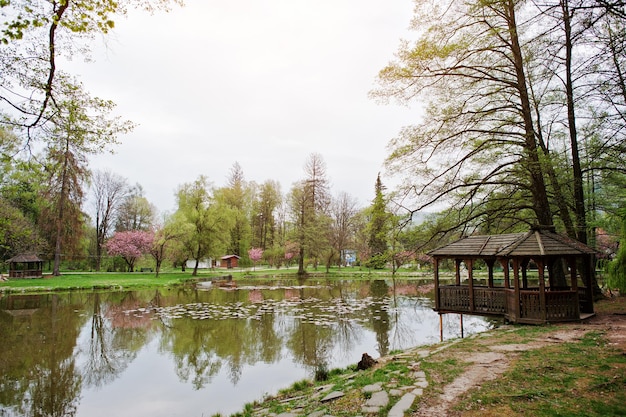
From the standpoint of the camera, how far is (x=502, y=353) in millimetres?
6527

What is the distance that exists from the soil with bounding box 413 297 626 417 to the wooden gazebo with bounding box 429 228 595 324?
1.72 ft

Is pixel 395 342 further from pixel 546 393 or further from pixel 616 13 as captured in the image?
pixel 616 13

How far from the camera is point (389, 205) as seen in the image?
11211 millimetres

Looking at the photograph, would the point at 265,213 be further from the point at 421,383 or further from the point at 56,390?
the point at 421,383

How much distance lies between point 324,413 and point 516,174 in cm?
953

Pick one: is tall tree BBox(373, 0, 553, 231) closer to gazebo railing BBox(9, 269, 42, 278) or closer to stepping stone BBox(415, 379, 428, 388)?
stepping stone BBox(415, 379, 428, 388)

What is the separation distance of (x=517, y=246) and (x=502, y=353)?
4.36 m

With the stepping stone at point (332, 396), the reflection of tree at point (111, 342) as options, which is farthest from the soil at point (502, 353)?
the reflection of tree at point (111, 342)

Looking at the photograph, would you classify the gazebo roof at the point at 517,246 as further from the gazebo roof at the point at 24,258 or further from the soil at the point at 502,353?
the gazebo roof at the point at 24,258

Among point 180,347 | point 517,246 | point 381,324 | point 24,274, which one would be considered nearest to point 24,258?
point 24,274

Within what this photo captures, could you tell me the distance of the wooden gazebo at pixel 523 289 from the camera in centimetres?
945

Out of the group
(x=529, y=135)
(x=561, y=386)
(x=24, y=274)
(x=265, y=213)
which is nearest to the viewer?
(x=561, y=386)

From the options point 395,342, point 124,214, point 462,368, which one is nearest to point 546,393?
point 462,368

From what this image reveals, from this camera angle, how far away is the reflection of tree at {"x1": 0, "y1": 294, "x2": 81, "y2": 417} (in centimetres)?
658
